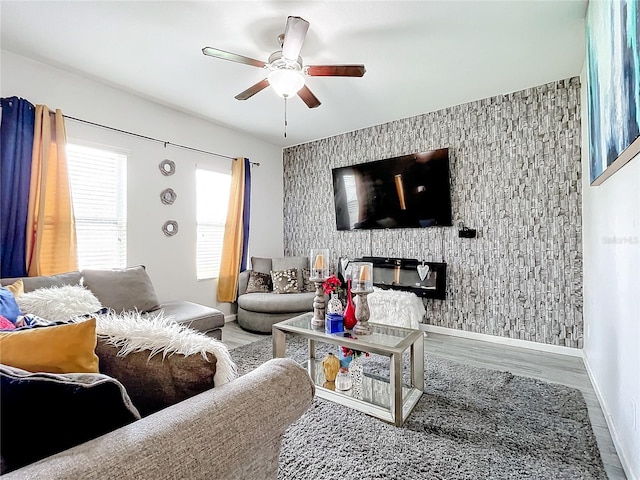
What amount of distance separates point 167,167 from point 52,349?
322cm

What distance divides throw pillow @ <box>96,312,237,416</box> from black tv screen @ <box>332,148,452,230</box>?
3324mm

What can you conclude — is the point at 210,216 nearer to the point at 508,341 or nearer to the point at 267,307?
the point at 267,307

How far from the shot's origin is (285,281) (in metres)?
4.17

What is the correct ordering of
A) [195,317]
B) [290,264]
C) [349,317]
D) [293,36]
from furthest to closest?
1. [290,264]
2. [195,317]
3. [349,317]
4. [293,36]

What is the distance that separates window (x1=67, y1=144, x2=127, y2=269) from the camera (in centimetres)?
302

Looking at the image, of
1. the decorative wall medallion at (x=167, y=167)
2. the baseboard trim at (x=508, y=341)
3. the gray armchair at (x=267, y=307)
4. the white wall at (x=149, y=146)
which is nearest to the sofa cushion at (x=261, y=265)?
the gray armchair at (x=267, y=307)

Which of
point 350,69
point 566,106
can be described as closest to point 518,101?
point 566,106

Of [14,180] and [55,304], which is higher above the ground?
[14,180]

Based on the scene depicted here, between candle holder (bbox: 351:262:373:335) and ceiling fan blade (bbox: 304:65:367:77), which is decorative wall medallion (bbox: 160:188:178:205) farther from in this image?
candle holder (bbox: 351:262:373:335)

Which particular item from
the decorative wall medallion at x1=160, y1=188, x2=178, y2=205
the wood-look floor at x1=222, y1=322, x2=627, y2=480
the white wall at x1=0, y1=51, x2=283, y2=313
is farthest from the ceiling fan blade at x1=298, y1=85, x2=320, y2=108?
the wood-look floor at x1=222, y1=322, x2=627, y2=480

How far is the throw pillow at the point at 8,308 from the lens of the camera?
5.28 ft

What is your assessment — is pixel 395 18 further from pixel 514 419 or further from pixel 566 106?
pixel 514 419

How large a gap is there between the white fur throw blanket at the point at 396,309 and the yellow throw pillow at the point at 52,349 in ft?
9.35

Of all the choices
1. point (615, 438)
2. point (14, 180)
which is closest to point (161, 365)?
point (615, 438)
